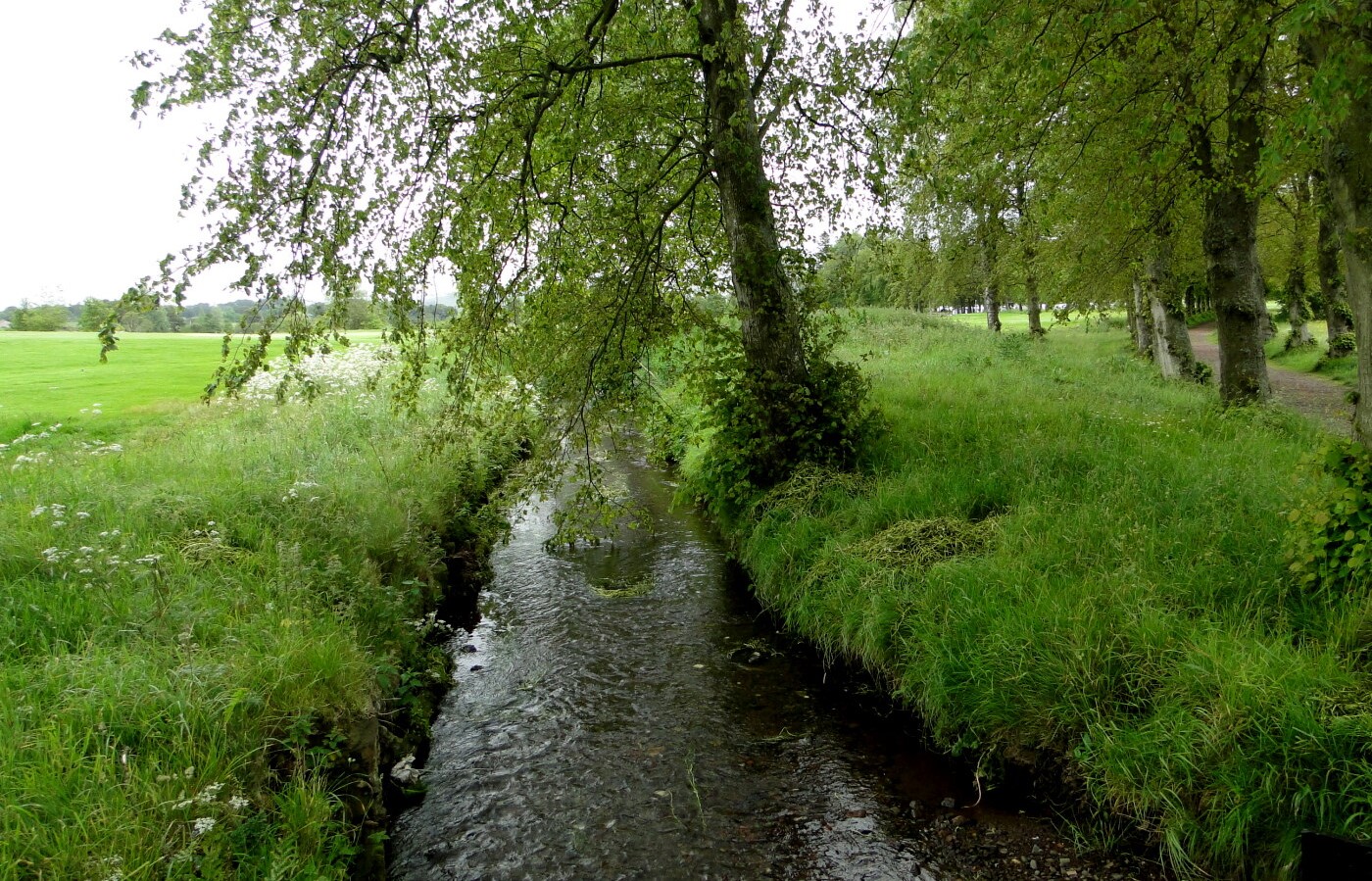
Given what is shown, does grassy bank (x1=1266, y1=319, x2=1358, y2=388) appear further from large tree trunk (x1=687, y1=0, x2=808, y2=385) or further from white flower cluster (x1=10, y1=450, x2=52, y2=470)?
white flower cluster (x1=10, y1=450, x2=52, y2=470)

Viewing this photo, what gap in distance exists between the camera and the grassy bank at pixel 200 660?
3.08 m

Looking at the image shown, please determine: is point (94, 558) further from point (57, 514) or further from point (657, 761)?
point (657, 761)

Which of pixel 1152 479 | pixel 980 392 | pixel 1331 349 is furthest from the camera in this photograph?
pixel 1331 349

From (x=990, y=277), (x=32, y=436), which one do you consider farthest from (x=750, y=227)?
(x=990, y=277)

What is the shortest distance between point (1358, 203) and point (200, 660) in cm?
837

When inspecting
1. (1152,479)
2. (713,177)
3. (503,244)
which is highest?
(713,177)

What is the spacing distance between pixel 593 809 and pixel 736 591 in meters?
4.25

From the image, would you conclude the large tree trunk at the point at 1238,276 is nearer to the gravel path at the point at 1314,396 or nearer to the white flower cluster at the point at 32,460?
the gravel path at the point at 1314,396

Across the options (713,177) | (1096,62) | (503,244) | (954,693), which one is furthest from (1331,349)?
(503,244)

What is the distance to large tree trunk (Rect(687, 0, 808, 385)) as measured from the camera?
8.48 m

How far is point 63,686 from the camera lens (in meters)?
3.75

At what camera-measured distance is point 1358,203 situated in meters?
4.59

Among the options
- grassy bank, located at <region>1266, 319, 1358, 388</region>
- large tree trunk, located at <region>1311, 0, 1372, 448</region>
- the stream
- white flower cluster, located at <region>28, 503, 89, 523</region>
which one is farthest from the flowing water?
grassy bank, located at <region>1266, 319, 1358, 388</region>

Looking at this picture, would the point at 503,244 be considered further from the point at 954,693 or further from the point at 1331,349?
the point at 1331,349
